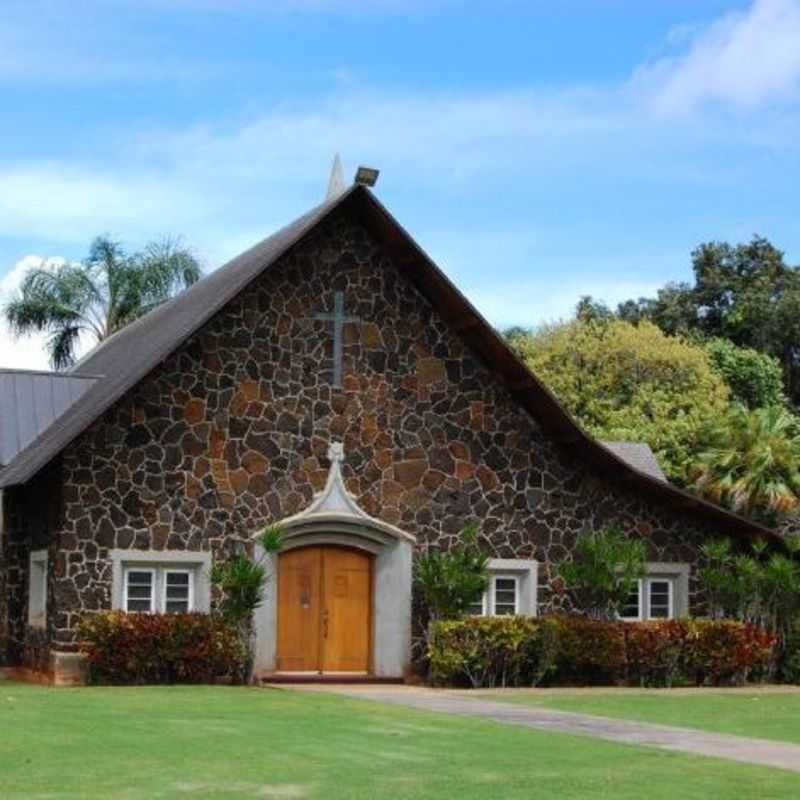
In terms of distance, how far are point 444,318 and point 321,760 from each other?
13794 millimetres

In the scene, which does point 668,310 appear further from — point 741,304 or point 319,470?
point 319,470

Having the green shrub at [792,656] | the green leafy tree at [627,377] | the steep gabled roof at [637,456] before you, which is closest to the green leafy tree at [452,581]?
the green shrub at [792,656]

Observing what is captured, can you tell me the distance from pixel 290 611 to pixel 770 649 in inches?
311

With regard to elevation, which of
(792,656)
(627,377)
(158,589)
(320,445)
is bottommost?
(792,656)

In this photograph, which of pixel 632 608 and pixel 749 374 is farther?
pixel 749 374

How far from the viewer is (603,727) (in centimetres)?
1712

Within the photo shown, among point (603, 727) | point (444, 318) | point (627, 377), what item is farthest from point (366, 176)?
point (627, 377)

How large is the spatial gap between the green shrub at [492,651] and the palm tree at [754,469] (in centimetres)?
1126

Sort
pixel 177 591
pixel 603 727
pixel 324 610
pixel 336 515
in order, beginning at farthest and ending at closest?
pixel 324 610
pixel 336 515
pixel 177 591
pixel 603 727

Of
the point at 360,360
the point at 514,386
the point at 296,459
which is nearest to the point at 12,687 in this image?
the point at 296,459

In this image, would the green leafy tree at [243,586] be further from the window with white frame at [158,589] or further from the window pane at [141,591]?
the window pane at [141,591]

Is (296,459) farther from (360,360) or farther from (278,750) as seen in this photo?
(278,750)

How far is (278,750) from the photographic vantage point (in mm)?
14062

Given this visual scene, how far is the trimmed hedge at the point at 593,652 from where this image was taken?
24656mm
